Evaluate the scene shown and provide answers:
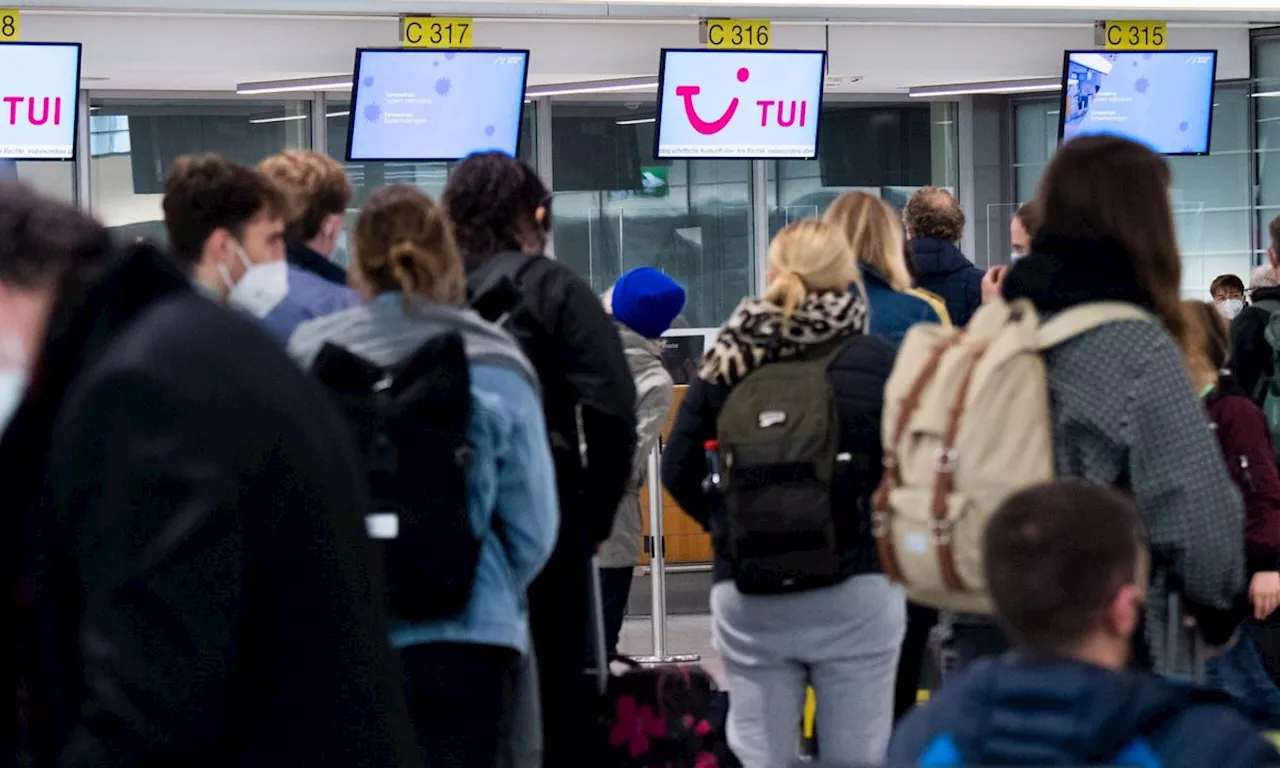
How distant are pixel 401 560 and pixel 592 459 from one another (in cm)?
74

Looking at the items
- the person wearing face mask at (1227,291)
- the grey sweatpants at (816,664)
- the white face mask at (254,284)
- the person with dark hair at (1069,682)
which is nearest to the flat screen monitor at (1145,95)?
the person wearing face mask at (1227,291)

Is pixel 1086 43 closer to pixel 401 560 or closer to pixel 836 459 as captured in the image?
pixel 836 459

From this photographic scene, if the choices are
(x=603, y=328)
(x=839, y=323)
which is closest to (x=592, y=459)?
(x=603, y=328)

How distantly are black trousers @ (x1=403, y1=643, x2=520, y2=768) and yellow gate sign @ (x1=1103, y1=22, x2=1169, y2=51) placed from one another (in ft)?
28.4

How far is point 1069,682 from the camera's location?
1968mm

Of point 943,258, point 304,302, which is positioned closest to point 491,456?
point 304,302

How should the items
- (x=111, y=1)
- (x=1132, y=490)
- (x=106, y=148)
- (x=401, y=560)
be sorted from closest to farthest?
1. (x=1132, y=490)
2. (x=401, y=560)
3. (x=111, y=1)
4. (x=106, y=148)

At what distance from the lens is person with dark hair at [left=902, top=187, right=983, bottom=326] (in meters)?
5.73

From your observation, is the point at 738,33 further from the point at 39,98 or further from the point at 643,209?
the point at 39,98

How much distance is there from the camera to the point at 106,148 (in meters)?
11.5

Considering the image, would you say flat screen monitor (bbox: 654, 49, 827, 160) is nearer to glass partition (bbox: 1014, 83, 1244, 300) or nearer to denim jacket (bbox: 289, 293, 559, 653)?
glass partition (bbox: 1014, 83, 1244, 300)

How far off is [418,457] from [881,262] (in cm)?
186

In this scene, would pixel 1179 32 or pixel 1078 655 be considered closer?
pixel 1078 655

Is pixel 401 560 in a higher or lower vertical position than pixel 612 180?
lower
